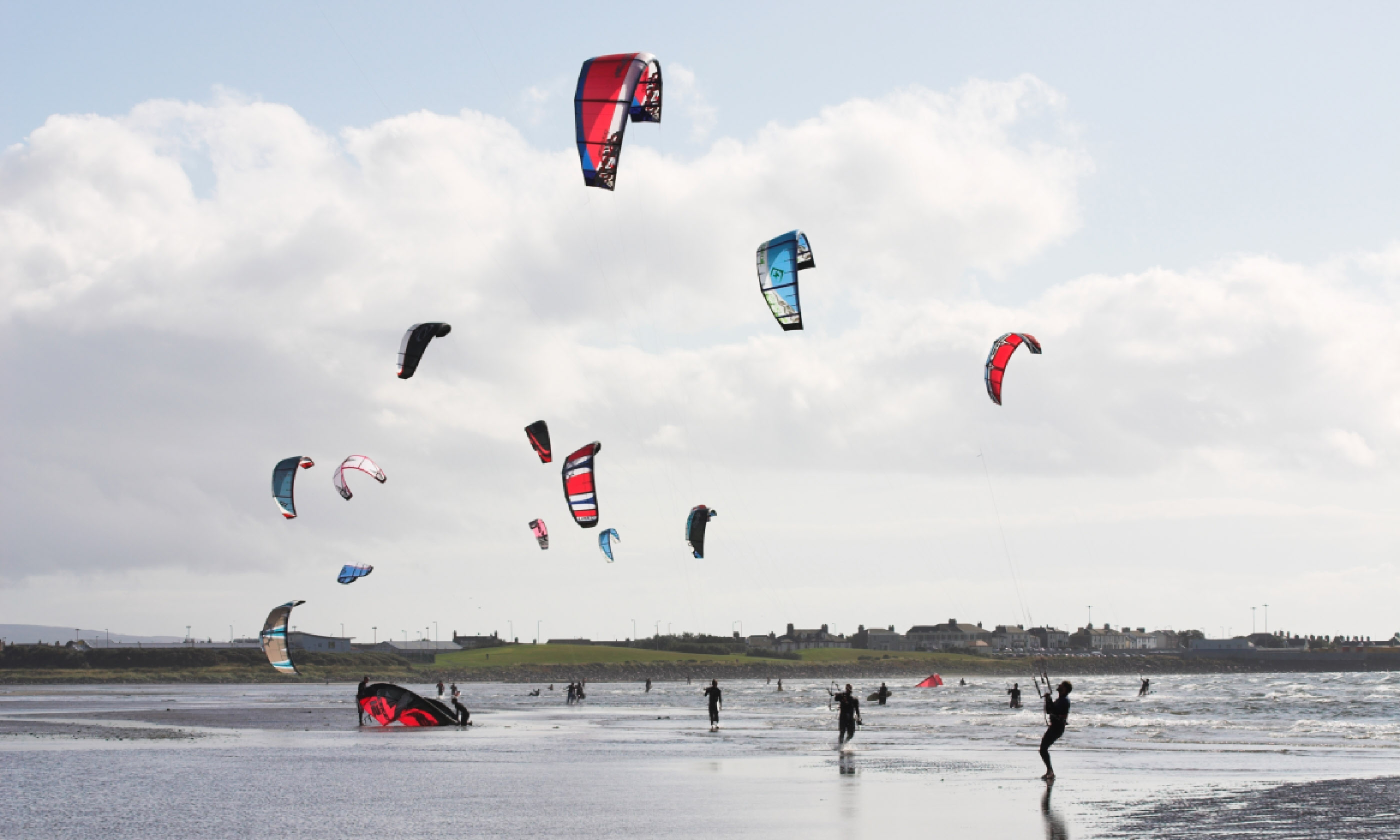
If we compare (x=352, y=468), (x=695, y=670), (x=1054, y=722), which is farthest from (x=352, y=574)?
(x=695, y=670)

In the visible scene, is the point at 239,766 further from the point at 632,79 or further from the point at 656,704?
the point at 656,704

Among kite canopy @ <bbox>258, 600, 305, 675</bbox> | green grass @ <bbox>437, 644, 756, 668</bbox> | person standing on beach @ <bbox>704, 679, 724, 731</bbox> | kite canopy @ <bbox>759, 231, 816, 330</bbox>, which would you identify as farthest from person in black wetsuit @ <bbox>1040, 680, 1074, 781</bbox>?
green grass @ <bbox>437, 644, 756, 668</bbox>

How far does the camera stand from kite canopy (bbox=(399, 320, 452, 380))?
30.7 metres

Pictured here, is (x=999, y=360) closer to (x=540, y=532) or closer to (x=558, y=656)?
(x=540, y=532)

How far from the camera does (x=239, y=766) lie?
65.4ft

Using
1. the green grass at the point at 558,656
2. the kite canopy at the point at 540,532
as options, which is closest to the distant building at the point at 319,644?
the green grass at the point at 558,656

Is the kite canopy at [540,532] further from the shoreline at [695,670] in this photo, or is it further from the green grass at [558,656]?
the green grass at [558,656]

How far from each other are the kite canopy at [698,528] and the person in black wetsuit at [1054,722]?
74.0 ft

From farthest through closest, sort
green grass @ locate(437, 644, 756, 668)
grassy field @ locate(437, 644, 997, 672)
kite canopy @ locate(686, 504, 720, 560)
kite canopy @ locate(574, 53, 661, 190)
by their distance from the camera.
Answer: grassy field @ locate(437, 644, 997, 672) → green grass @ locate(437, 644, 756, 668) → kite canopy @ locate(686, 504, 720, 560) → kite canopy @ locate(574, 53, 661, 190)

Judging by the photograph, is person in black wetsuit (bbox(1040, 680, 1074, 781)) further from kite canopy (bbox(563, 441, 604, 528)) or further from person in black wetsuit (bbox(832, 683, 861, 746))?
kite canopy (bbox(563, 441, 604, 528))

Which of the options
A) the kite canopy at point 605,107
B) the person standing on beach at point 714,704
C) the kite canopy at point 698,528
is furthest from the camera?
the kite canopy at point 698,528

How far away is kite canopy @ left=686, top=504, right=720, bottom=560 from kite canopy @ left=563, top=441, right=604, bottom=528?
19.6ft

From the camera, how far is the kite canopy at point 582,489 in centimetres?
3469

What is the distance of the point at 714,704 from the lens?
32188 mm
